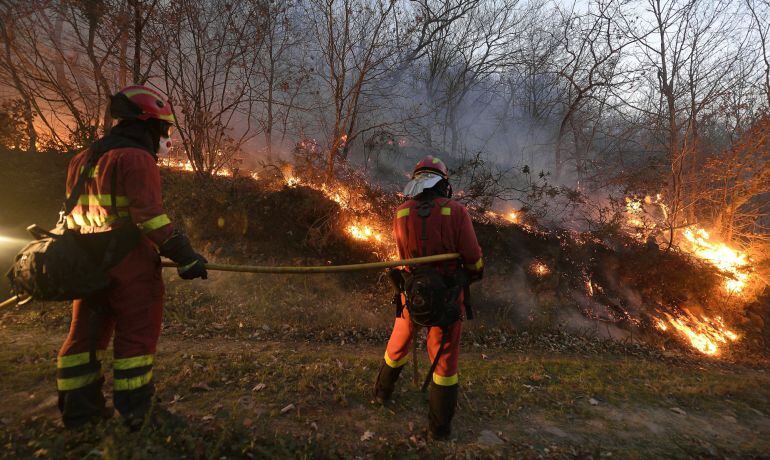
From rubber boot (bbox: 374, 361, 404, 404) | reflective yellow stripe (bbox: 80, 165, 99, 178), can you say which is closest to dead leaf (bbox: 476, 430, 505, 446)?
rubber boot (bbox: 374, 361, 404, 404)

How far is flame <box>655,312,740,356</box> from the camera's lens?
8.73 m

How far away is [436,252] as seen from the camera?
3.39 metres

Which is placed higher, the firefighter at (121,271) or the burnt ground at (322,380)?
the firefighter at (121,271)

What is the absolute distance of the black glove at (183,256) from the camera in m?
2.62

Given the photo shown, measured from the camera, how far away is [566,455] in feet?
10.7

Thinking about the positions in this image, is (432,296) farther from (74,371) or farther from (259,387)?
(74,371)

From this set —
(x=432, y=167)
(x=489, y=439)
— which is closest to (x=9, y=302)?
(x=432, y=167)

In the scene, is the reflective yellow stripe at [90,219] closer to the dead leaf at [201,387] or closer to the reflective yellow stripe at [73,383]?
the reflective yellow stripe at [73,383]

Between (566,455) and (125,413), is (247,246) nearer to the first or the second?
(125,413)

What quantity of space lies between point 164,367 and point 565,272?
30.9ft

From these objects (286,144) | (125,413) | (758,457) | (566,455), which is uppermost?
(286,144)

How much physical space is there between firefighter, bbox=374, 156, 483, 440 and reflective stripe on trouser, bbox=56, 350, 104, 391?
2486mm

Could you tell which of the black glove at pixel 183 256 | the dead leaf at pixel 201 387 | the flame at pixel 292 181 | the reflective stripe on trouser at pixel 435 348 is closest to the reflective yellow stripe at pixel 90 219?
the black glove at pixel 183 256

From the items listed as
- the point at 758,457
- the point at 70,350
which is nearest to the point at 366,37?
the point at 70,350
